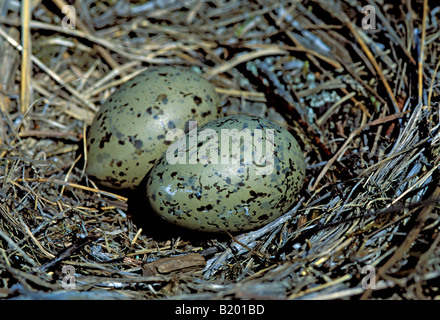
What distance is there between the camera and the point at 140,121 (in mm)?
2381

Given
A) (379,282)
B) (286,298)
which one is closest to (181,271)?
(286,298)

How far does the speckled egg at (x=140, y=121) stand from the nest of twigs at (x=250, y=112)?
235 millimetres

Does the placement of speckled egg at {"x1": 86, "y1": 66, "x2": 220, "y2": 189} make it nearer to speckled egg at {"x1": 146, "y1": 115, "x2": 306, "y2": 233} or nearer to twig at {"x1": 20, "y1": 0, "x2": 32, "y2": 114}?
speckled egg at {"x1": 146, "y1": 115, "x2": 306, "y2": 233}

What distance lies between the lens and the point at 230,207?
2.16m

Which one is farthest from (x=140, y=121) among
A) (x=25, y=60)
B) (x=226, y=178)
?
(x=25, y=60)

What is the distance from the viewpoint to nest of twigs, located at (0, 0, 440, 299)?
74.5 inches

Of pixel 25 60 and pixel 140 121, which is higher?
pixel 25 60

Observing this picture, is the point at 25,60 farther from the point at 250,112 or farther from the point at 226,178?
the point at 226,178

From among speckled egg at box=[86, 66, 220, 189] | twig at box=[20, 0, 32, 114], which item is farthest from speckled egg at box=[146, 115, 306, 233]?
twig at box=[20, 0, 32, 114]

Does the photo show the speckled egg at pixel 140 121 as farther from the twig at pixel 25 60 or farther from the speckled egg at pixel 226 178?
the twig at pixel 25 60

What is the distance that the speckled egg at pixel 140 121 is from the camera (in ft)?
7.84

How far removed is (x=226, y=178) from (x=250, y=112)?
3.67 ft

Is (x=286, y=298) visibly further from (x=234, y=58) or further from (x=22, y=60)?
(x=22, y=60)
